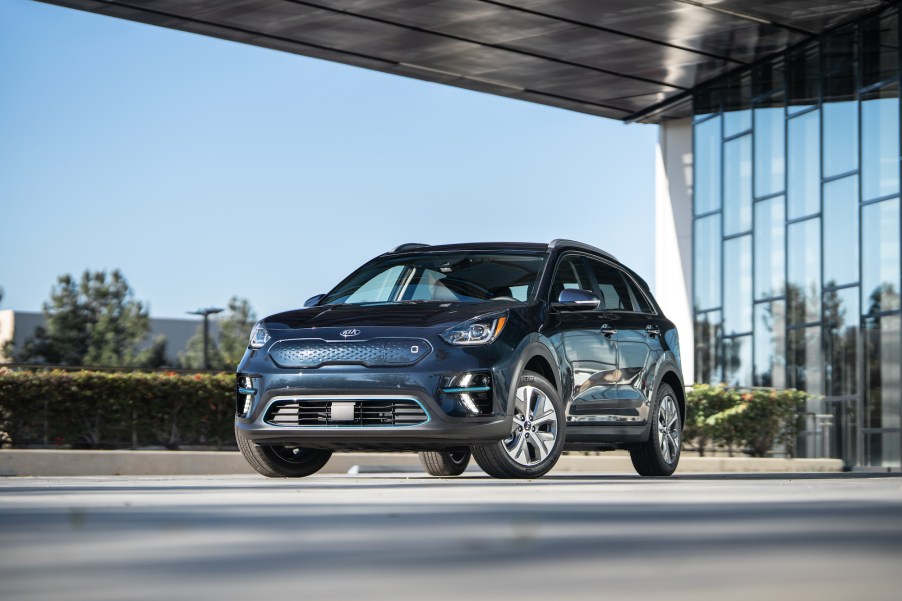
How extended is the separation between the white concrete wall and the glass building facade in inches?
42.3

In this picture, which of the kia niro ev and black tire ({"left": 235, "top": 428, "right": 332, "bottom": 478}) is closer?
the kia niro ev

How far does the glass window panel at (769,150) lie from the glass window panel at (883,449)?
516cm

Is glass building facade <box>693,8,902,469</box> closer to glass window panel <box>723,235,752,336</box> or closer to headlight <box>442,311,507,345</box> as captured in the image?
glass window panel <box>723,235,752,336</box>

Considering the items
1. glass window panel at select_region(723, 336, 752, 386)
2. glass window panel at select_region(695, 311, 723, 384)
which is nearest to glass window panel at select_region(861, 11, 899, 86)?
glass window panel at select_region(723, 336, 752, 386)

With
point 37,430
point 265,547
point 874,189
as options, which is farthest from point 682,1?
point 265,547

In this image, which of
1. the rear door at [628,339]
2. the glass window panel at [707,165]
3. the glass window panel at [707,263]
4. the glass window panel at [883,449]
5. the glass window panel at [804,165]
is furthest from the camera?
the glass window panel at [707,165]

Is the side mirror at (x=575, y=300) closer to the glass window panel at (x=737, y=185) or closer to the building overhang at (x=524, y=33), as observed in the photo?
the building overhang at (x=524, y=33)

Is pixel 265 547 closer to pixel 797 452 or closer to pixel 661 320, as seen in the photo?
pixel 661 320

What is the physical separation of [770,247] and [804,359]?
233cm

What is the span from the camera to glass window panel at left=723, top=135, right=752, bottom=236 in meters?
28.0

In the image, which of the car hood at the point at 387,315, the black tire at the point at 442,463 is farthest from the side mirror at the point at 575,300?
the black tire at the point at 442,463

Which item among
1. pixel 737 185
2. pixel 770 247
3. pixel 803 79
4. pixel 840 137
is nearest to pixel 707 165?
pixel 737 185

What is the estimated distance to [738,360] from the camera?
27969 millimetres

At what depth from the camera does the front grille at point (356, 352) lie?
29.1 feet
